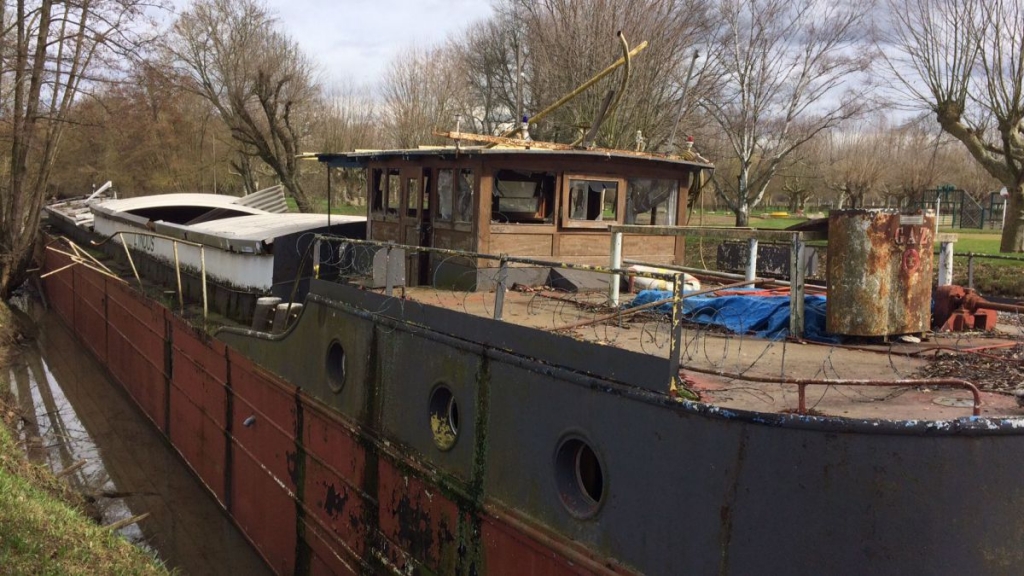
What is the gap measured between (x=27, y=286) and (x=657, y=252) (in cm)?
2909

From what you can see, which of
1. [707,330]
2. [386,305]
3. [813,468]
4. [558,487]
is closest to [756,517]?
[813,468]

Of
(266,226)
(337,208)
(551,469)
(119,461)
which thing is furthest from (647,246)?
(337,208)

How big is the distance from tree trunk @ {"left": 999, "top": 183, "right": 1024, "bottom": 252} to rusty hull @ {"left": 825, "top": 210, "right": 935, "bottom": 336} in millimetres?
20013

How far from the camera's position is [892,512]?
13.1 feet

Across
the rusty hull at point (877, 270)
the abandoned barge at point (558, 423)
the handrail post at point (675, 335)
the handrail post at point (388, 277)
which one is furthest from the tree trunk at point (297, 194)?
the handrail post at point (675, 335)

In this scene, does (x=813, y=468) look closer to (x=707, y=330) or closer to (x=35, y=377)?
(x=707, y=330)

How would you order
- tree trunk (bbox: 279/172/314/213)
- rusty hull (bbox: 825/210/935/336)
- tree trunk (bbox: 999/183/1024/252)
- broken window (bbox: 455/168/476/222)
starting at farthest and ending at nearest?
tree trunk (bbox: 279/172/314/213) → tree trunk (bbox: 999/183/1024/252) → broken window (bbox: 455/168/476/222) → rusty hull (bbox: 825/210/935/336)

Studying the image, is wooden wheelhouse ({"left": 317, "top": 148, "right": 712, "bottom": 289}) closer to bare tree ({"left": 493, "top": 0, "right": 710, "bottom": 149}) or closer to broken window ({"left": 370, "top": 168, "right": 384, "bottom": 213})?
broken window ({"left": 370, "top": 168, "right": 384, "bottom": 213})

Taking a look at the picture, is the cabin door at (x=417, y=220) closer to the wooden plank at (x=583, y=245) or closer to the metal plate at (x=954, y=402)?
the wooden plank at (x=583, y=245)

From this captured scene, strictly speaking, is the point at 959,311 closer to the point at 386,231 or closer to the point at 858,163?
the point at 386,231

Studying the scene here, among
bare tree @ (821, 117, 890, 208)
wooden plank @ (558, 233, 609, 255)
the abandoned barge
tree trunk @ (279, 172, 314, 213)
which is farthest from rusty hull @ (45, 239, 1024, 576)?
bare tree @ (821, 117, 890, 208)

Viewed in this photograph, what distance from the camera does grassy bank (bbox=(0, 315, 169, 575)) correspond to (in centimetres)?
685

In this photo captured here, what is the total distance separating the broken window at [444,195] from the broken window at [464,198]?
0.19m

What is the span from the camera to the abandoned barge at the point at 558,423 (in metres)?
4.01
